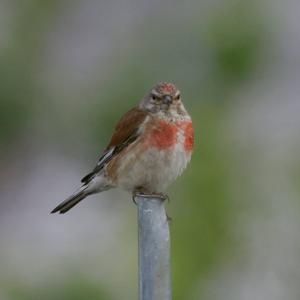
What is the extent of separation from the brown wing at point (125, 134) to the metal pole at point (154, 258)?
1.68 meters

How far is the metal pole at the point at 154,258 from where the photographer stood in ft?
10.8

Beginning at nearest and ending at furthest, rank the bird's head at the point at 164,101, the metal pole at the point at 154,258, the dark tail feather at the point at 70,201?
the metal pole at the point at 154,258
the bird's head at the point at 164,101
the dark tail feather at the point at 70,201

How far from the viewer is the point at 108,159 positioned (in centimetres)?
534

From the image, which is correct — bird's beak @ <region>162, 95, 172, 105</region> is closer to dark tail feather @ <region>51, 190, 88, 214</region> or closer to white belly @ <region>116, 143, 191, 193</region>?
white belly @ <region>116, 143, 191, 193</region>

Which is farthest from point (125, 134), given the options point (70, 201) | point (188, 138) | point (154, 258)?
point (154, 258)

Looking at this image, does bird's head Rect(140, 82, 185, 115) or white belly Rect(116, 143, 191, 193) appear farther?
bird's head Rect(140, 82, 185, 115)

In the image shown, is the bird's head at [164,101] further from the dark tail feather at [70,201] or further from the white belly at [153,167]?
the dark tail feather at [70,201]

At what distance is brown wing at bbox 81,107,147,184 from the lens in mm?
5172

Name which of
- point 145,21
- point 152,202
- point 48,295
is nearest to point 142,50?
point 145,21

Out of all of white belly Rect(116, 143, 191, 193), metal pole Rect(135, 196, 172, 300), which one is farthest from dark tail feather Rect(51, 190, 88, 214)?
metal pole Rect(135, 196, 172, 300)

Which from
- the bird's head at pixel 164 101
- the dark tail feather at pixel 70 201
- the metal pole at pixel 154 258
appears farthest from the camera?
the dark tail feather at pixel 70 201

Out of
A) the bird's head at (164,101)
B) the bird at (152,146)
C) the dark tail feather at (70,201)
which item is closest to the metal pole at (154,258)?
the bird at (152,146)

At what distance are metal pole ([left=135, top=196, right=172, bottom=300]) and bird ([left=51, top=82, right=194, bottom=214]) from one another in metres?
1.51

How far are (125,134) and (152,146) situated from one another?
222 mm
